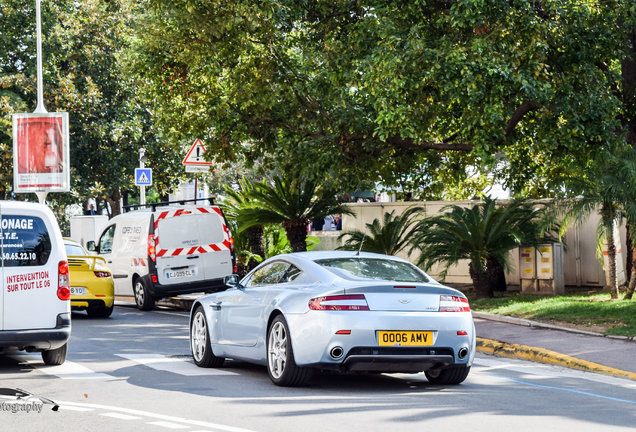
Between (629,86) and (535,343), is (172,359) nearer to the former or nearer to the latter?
(535,343)

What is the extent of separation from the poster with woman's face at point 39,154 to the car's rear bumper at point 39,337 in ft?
52.9

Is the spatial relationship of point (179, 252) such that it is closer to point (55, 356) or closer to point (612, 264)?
point (612, 264)

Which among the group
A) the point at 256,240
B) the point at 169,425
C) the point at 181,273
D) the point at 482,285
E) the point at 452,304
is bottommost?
the point at 169,425

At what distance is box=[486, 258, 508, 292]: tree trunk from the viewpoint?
18.9 metres

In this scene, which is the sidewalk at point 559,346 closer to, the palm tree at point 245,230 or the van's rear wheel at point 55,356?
the van's rear wheel at point 55,356

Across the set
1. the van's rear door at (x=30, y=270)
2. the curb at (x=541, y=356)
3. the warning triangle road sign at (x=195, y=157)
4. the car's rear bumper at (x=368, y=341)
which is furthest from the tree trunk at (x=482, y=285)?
the van's rear door at (x=30, y=270)

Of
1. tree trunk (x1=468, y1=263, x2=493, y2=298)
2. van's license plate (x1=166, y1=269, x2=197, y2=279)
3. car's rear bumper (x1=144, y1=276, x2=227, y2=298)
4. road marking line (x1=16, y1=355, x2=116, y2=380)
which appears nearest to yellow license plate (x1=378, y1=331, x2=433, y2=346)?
road marking line (x1=16, y1=355, x2=116, y2=380)

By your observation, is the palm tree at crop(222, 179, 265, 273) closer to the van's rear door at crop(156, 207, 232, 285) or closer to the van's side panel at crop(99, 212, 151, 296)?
the van's rear door at crop(156, 207, 232, 285)

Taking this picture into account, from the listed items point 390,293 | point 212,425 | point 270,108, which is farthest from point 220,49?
point 212,425

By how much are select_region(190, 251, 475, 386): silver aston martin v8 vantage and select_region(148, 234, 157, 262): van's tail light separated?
389 inches

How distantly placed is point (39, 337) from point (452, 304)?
4621 millimetres

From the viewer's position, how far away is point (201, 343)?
461 inches

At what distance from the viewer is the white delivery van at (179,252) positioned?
20.2m

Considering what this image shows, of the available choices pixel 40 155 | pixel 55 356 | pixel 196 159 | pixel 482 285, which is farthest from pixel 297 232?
pixel 55 356
